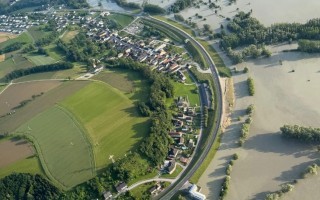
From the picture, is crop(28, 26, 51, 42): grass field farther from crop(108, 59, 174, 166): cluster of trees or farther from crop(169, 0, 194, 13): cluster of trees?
crop(169, 0, 194, 13): cluster of trees

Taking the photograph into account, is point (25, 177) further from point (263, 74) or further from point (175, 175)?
point (263, 74)

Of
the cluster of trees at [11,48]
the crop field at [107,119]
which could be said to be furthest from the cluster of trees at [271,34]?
the cluster of trees at [11,48]

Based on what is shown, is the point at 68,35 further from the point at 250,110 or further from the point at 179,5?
the point at 250,110

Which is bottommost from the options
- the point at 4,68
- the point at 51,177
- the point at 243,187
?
the point at 243,187

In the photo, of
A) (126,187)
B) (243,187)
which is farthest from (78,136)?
(243,187)

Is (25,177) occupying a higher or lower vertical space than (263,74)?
lower

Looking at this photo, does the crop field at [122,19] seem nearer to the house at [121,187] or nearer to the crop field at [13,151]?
the crop field at [13,151]
